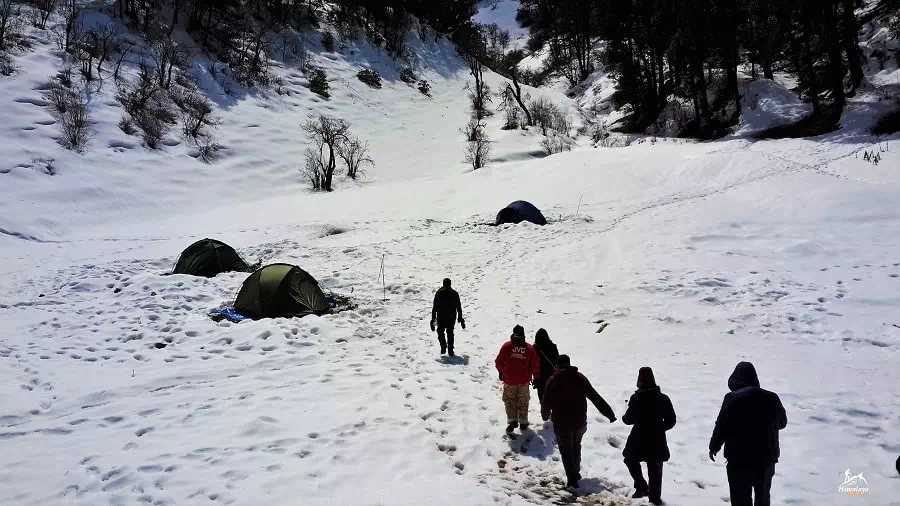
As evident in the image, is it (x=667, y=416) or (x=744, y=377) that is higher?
(x=744, y=377)

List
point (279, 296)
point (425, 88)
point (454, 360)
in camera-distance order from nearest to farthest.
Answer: point (454, 360), point (279, 296), point (425, 88)

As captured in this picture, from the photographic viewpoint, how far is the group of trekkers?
4.72 metres

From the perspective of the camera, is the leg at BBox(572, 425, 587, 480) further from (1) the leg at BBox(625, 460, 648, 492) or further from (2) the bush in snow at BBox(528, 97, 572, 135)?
(2) the bush in snow at BBox(528, 97, 572, 135)

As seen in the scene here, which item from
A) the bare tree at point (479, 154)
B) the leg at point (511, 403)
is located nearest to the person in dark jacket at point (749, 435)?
the leg at point (511, 403)

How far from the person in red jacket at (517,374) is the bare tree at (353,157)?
1195 inches

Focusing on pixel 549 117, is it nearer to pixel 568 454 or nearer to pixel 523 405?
pixel 523 405

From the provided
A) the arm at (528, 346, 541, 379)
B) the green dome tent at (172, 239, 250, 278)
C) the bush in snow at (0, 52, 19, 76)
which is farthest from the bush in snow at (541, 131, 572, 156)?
the bush in snow at (0, 52, 19, 76)

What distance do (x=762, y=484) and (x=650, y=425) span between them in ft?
3.54

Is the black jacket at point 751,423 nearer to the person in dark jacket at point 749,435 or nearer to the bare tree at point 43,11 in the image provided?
the person in dark jacket at point 749,435

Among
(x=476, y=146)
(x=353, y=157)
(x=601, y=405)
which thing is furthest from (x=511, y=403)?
(x=476, y=146)

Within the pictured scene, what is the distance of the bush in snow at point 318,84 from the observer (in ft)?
157

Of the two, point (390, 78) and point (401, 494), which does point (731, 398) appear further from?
point (390, 78)

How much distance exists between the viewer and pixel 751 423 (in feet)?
15.5

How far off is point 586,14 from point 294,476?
65235mm
